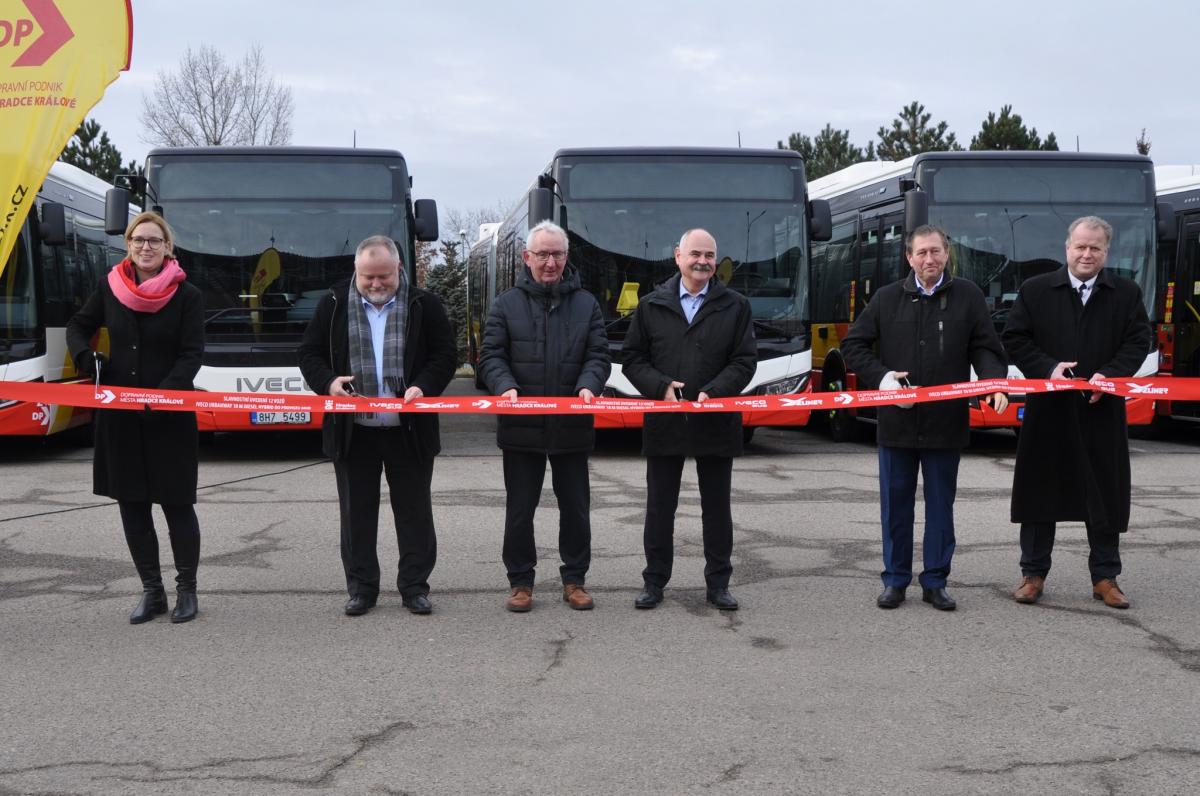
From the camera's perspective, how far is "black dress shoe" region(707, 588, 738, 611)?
6.09 meters

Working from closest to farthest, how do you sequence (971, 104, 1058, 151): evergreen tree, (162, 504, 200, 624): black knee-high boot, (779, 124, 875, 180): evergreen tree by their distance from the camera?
(162, 504, 200, 624): black knee-high boot
(971, 104, 1058, 151): evergreen tree
(779, 124, 875, 180): evergreen tree

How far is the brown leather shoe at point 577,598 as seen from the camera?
20.0ft

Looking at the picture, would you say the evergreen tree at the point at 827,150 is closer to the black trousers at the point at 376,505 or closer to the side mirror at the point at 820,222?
the side mirror at the point at 820,222

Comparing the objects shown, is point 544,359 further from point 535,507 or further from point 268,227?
point 268,227

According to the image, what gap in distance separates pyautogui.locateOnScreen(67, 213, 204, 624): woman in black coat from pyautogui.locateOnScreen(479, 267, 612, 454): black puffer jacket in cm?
141

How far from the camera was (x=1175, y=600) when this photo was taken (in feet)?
20.5

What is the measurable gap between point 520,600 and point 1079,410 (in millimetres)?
2852

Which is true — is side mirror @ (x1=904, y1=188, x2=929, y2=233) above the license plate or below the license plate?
above

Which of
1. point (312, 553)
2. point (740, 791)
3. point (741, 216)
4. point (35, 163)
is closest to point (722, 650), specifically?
point (740, 791)

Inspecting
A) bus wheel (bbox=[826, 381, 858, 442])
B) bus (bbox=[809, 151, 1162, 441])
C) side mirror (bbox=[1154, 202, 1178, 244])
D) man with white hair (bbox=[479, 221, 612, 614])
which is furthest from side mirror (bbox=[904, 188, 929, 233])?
man with white hair (bbox=[479, 221, 612, 614])

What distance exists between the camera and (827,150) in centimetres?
5094

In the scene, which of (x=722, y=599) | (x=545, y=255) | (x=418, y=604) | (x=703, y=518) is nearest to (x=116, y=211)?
(x=545, y=255)

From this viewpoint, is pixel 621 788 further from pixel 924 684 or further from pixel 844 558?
pixel 844 558

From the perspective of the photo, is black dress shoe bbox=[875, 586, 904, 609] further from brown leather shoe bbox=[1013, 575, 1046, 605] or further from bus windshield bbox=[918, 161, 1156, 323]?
bus windshield bbox=[918, 161, 1156, 323]
